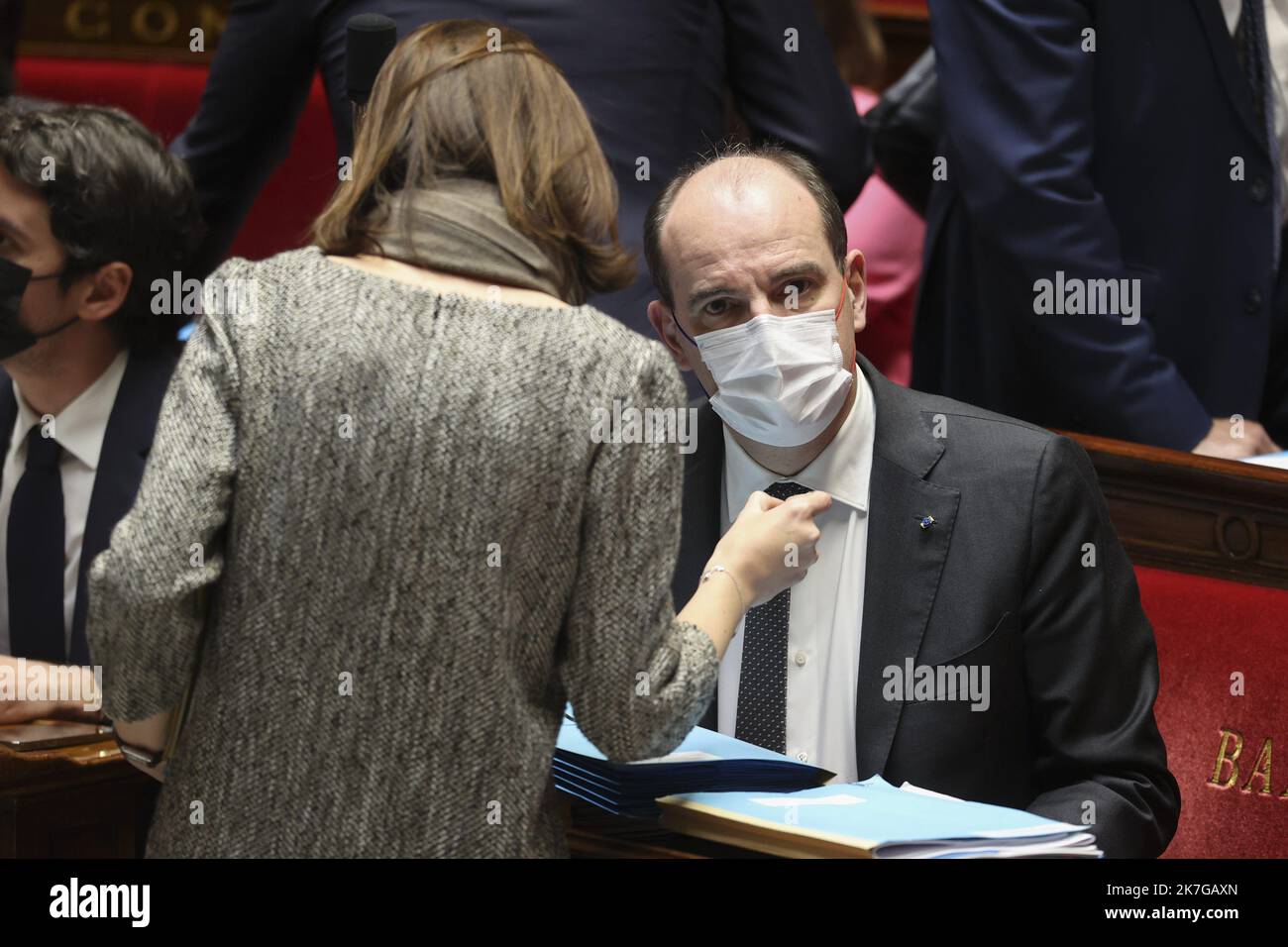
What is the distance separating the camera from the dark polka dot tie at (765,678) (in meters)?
2.15

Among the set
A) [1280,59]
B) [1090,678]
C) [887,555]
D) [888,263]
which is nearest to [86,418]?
[887,555]

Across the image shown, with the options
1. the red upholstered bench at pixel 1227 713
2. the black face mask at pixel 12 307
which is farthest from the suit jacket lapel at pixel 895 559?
the black face mask at pixel 12 307

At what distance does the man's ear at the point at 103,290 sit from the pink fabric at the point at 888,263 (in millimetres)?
1714

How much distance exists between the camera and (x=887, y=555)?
2.14 meters

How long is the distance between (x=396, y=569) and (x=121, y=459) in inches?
49.7

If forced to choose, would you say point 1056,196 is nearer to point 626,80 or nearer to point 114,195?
point 626,80

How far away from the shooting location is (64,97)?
414 cm

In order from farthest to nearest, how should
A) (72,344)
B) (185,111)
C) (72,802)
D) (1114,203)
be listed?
1. (185,111)
2. (1114,203)
3. (72,344)
4. (72,802)

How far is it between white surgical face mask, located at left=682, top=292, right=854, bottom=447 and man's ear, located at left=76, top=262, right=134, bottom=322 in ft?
3.42

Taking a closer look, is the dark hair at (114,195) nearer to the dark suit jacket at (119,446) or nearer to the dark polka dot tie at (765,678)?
the dark suit jacket at (119,446)

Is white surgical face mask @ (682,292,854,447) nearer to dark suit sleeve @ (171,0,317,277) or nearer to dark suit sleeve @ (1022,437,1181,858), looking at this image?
dark suit sleeve @ (1022,437,1181,858)

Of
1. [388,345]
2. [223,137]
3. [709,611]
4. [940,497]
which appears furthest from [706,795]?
[223,137]

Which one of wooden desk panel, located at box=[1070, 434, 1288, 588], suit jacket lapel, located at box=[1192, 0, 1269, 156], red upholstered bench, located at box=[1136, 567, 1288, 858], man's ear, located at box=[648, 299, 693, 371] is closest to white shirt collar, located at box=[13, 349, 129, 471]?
man's ear, located at box=[648, 299, 693, 371]

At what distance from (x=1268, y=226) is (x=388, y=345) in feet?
A: 6.50
